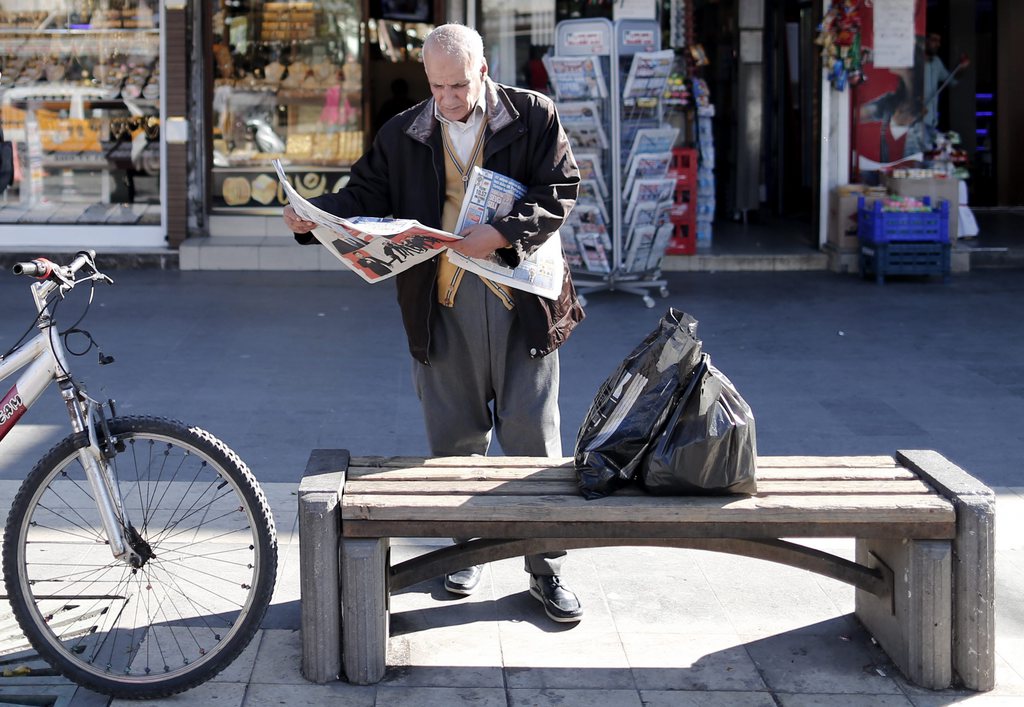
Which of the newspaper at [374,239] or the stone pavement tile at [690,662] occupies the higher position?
the newspaper at [374,239]

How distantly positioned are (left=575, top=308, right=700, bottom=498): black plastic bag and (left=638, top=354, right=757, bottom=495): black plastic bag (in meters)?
0.04

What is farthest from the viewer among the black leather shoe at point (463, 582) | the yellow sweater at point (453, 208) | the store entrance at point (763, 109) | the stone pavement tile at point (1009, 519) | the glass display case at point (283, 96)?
the store entrance at point (763, 109)

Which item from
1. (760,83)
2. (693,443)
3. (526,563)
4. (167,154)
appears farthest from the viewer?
(760,83)

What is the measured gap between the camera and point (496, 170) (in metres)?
3.97

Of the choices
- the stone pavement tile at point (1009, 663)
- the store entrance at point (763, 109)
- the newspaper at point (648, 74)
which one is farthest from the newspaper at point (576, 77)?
the stone pavement tile at point (1009, 663)

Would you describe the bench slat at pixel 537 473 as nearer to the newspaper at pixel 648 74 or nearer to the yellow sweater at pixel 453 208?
the yellow sweater at pixel 453 208

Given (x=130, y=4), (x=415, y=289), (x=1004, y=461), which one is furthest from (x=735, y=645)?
(x=130, y=4)

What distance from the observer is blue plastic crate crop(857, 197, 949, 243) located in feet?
32.4

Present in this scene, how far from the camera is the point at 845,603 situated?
14.0 ft

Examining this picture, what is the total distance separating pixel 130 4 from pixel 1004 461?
26.0 ft

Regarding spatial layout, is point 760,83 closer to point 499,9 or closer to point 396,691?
point 499,9

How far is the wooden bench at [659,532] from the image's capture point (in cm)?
354

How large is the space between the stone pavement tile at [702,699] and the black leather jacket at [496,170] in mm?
1051

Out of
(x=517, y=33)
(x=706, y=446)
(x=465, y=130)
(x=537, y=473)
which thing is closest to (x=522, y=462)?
(x=537, y=473)
